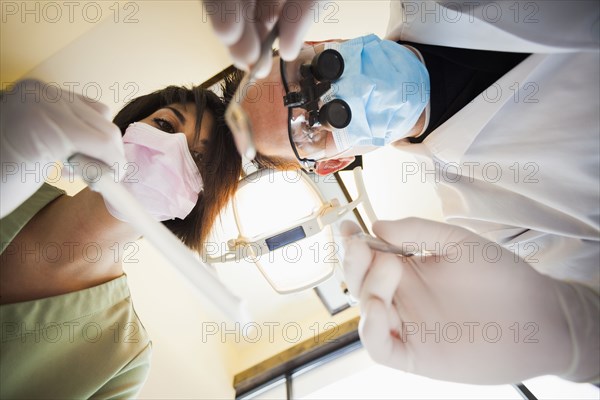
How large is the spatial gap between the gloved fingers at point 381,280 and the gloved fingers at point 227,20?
538 millimetres

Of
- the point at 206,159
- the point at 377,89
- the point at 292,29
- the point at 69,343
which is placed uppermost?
the point at 292,29

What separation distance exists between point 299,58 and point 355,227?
2.10 ft

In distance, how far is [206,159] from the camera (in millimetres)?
1156

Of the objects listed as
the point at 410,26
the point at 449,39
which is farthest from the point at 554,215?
the point at 410,26

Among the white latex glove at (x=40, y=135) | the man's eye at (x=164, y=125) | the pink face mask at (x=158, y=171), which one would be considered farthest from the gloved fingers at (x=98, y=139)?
the man's eye at (x=164, y=125)

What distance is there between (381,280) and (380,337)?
0.12 meters

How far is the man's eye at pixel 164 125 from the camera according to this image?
112 cm

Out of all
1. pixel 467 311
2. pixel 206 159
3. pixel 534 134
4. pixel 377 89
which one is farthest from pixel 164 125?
pixel 534 134

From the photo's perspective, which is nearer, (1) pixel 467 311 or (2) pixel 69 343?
(1) pixel 467 311

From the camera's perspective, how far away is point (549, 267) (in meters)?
1.06

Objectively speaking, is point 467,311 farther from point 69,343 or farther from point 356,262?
point 69,343

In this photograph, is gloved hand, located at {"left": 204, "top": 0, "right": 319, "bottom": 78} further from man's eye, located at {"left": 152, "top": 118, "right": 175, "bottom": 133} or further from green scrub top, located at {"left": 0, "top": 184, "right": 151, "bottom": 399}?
green scrub top, located at {"left": 0, "top": 184, "right": 151, "bottom": 399}

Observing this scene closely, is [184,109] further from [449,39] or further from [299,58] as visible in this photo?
[449,39]

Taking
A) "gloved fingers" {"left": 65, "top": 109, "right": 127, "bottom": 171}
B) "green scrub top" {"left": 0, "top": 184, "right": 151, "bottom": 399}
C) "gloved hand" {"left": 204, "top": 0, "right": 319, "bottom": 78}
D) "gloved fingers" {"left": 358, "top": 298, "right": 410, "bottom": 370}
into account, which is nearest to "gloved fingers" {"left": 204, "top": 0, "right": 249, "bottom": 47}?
"gloved hand" {"left": 204, "top": 0, "right": 319, "bottom": 78}
